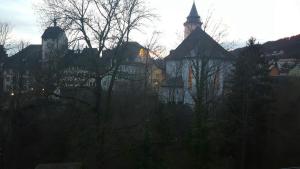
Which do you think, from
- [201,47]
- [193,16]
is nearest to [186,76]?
[201,47]

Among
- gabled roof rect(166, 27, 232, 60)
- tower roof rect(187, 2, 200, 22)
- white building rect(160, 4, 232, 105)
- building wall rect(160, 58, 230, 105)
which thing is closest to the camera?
gabled roof rect(166, 27, 232, 60)

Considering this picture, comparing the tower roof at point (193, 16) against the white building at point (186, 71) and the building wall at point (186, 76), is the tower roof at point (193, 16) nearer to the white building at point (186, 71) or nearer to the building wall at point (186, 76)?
the white building at point (186, 71)

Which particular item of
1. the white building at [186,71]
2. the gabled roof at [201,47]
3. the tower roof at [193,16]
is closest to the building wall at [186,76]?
the white building at [186,71]

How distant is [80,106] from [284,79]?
17524 mm

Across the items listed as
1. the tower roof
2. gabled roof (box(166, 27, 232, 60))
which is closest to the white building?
gabled roof (box(166, 27, 232, 60))

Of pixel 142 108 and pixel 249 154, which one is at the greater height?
pixel 142 108

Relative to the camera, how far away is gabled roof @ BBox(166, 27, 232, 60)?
130ft

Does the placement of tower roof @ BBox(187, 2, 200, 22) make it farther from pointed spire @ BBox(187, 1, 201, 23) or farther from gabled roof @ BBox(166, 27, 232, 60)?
gabled roof @ BBox(166, 27, 232, 60)

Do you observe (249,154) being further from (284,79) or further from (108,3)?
(108,3)

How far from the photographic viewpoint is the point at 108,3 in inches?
893

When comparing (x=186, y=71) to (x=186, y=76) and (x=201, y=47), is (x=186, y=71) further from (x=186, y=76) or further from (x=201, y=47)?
(x=201, y=47)

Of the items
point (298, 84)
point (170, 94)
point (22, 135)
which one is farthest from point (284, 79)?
point (22, 135)

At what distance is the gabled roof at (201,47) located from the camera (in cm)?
3953

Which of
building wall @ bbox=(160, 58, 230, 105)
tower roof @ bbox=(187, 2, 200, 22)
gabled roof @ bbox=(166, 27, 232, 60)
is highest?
tower roof @ bbox=(187, 2, 200, 22)
